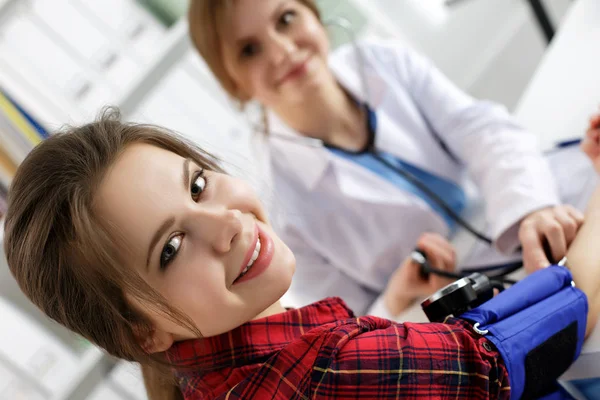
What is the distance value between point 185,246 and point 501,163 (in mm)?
638

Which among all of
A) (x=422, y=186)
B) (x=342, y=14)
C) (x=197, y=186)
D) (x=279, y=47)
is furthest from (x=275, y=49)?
(x=342, y=14)

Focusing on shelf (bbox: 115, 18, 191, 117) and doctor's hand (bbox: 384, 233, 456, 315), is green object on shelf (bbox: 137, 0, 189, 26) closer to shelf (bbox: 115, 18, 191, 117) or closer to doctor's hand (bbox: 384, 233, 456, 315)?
shelf (bbox: 115, 18, 191, 117)

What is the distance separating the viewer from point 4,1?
0.99m

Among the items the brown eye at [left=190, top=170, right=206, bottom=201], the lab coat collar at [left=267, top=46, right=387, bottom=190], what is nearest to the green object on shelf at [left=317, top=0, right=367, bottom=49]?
the lab coat collar at [left=267, top=46, right=387, bottom=190]

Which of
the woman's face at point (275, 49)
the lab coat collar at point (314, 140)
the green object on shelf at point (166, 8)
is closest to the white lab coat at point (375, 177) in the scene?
the lab coat collar at point (314, 140)

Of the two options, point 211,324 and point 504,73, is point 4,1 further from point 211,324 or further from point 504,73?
point 504,73

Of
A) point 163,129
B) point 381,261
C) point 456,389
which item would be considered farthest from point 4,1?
point 456,389

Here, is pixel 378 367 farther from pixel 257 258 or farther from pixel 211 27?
pixel 211 27

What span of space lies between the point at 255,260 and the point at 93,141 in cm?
24

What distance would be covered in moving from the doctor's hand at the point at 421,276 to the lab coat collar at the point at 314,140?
307 millimetres

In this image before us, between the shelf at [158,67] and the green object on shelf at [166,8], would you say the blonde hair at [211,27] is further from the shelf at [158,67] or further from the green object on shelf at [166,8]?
the green object on shelf at [166,8]

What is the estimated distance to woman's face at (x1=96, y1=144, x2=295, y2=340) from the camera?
0.55 m

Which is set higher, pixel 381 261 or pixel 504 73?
pixel 381 261

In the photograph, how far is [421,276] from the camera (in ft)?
3.03
